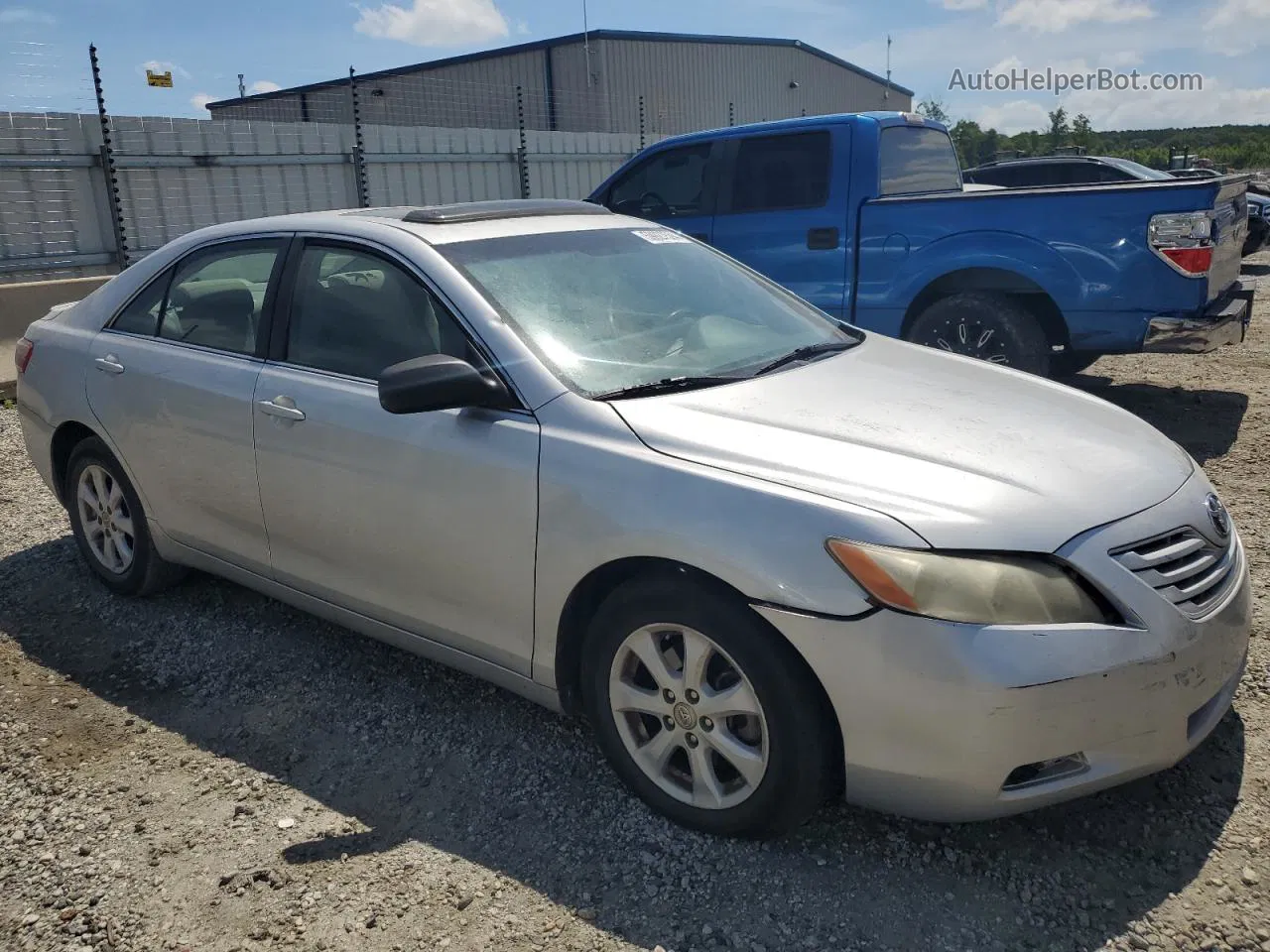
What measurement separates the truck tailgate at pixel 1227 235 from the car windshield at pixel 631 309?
3.36 metres

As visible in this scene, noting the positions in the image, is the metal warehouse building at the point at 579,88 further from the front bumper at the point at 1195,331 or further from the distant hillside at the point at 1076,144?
the front bumper at the point at 1195,331

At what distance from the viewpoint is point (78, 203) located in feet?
33.0

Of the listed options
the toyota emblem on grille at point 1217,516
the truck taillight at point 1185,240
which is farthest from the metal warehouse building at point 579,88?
the toyota emblem on grille at point 1217,516

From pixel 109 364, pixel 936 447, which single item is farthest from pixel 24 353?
pixel 936 447

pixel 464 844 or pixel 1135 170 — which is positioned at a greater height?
pixel 1135 170

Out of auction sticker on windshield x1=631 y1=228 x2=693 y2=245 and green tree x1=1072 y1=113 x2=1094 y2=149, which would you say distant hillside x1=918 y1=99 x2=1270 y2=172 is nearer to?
green tree x1=1072 y1=113 x2=1094 y2=149

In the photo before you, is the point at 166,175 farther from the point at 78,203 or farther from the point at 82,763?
the point at 82,763

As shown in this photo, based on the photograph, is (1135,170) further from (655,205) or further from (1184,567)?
(1184,567)

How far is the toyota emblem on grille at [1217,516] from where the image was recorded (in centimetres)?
273

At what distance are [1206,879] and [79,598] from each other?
4239 millimetres

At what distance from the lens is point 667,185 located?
784 cm

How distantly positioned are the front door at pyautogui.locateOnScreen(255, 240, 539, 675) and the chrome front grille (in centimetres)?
149

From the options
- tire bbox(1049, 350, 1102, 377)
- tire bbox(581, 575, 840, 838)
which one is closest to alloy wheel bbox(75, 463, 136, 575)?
tire bbox(581, 575, 840, 838)

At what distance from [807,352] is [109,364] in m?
2.72
